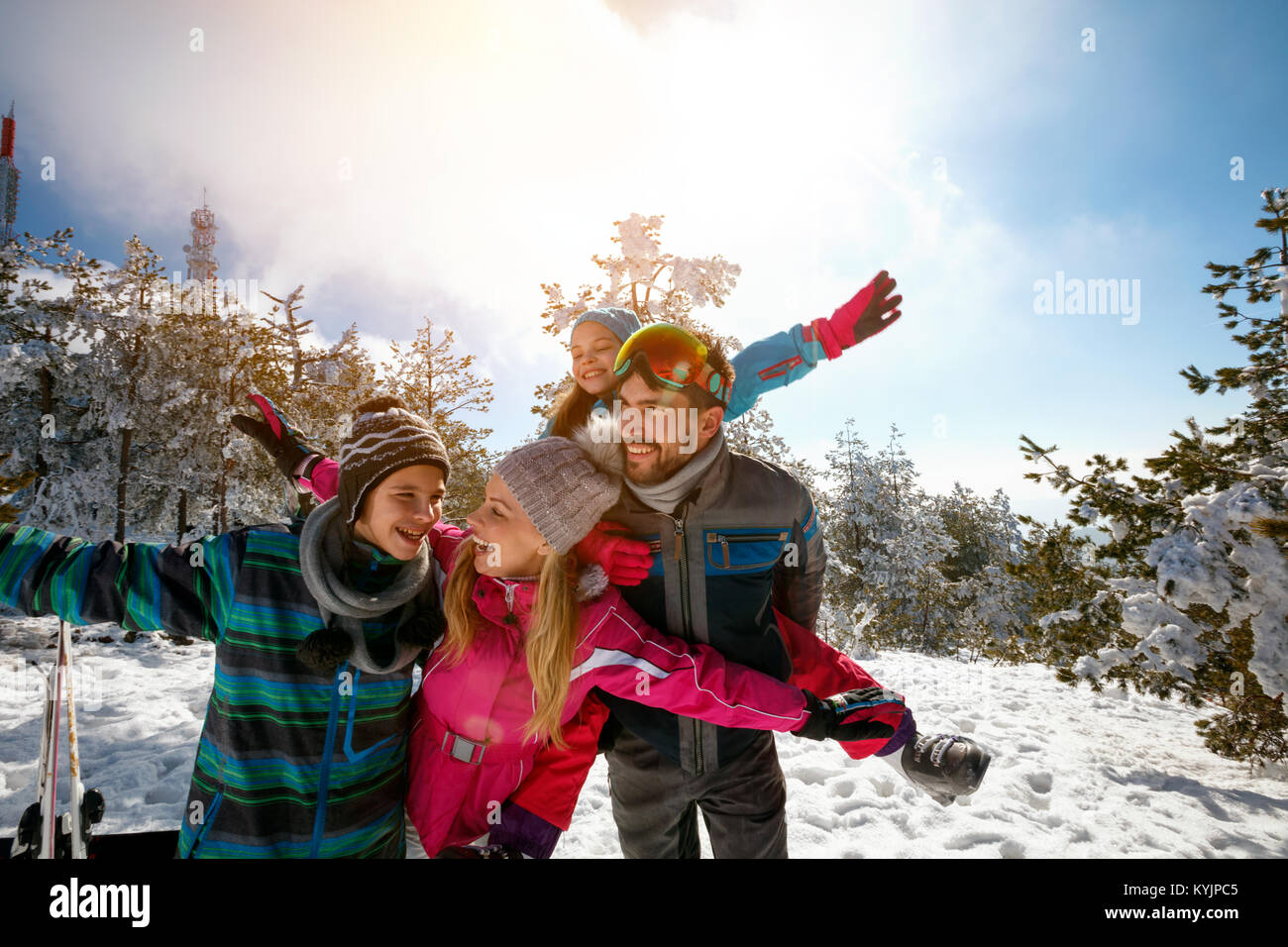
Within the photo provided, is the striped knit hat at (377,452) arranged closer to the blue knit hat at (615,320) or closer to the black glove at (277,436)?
the blue knit hat at (615,320)

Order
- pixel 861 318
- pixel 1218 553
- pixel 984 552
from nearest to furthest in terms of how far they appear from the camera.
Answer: pixel 861 318
pixel 1218 553
pixel 984 552

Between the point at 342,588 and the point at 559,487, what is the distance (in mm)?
808

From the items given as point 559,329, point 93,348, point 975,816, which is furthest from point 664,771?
point 93,348

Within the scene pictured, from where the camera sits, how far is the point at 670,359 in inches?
88.4

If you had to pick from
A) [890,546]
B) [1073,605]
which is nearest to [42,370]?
[1073,605]

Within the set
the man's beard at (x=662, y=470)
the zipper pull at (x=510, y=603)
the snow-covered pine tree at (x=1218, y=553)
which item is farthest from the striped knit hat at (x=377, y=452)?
the snow-covered pine tree at (x=1218, y=553)

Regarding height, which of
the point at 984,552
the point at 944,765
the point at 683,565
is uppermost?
the point at 683,565

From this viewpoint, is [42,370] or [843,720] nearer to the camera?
[843,720]

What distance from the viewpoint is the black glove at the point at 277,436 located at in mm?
3453

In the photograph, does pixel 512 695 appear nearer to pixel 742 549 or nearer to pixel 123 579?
pixel 742 549

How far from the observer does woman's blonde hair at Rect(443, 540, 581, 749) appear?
1.93 meters
